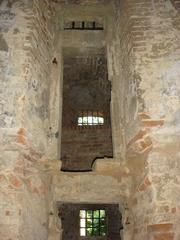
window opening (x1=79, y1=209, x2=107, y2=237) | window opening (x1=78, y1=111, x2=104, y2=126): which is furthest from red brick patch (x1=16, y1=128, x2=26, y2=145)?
window opening (x1=79, y1=209, x2=107, y2=237)

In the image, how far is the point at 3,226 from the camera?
3.54 metres

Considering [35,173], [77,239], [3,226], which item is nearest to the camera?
[3,226]

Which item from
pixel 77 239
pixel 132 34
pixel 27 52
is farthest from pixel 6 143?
pixel 77 239

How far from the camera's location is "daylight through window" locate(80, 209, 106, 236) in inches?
383

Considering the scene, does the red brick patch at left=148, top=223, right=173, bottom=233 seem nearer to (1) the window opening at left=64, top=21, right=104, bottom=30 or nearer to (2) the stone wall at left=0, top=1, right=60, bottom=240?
(2) the stone wall at left=0, top=1, right=60, bottom=240

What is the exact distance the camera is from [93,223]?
385 inches

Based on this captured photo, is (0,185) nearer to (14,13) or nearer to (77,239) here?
(14,13)

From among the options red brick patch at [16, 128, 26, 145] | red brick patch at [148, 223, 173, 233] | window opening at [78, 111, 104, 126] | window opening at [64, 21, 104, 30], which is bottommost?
red brick patch at [148, 223, 173, 233]

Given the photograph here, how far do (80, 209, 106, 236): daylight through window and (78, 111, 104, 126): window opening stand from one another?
2727 mm

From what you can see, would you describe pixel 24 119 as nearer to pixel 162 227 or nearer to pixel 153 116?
pixel 153 116

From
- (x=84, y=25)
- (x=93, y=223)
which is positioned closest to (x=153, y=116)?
(x=84, y=25)

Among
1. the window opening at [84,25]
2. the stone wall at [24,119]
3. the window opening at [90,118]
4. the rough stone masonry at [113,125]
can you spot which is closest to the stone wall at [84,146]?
the window opening at [90,118]

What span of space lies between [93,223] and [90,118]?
10.5 ft

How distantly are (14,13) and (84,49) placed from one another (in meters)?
1.50
